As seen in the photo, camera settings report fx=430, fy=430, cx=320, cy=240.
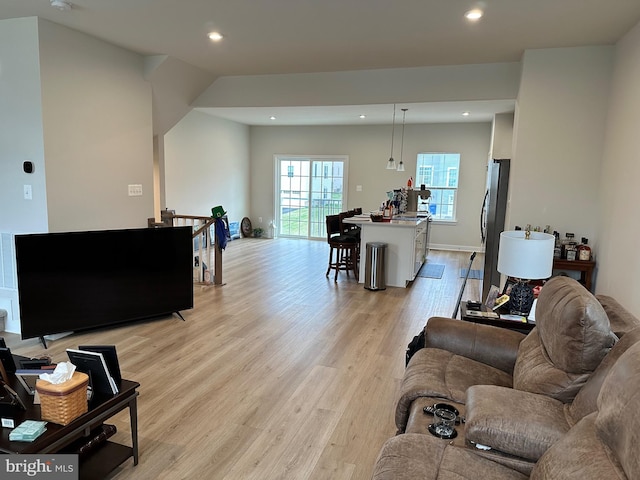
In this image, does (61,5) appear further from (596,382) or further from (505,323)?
(596,382)

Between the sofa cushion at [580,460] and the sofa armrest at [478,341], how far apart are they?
41.7 inches

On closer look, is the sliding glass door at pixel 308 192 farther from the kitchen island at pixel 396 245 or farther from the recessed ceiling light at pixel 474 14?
the recessed ceiling light at pixel 474 14

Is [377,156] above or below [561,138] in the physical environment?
above

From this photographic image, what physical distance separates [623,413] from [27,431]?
218 centimetres

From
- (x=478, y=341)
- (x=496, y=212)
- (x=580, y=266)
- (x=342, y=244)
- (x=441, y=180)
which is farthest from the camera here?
(x=441, y=180)

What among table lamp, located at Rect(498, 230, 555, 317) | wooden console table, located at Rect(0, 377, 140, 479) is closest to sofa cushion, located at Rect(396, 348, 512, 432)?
table lamp, located at Rect(498, 230, 555, 317)

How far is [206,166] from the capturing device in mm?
8695

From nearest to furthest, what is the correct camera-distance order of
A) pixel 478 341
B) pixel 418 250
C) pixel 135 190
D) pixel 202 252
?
pixel 478 341, pixel 135 190, pixel 202 252, pixel 418 250

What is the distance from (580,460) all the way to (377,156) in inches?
347

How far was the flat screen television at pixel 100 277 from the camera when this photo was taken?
3574 millimetres

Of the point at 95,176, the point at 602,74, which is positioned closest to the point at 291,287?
the point at 95,176

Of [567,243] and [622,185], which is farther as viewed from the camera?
[567,243]

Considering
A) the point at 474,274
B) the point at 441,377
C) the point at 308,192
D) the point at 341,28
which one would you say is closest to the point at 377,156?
the point at 308,192

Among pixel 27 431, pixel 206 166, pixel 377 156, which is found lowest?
pixel 27 431
